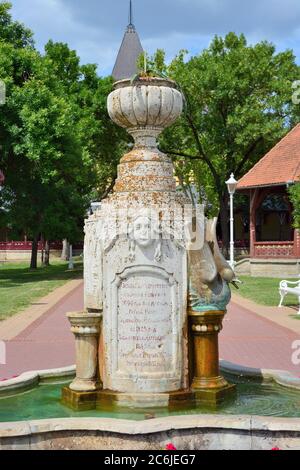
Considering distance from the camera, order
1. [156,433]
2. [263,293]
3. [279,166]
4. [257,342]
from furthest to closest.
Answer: [279,166] → [263,293] → [257,342] → [156,433]

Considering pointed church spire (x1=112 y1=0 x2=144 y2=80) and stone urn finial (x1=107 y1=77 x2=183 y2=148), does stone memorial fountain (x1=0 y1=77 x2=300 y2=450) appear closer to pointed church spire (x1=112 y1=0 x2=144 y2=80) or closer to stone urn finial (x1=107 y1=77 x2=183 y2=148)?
stone urn finial (x1=107 y1=77 x2=183 y2=148)

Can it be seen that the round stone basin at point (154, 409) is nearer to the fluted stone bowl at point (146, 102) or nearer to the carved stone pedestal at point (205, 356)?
the carved stone pedestal at point (205, 356)

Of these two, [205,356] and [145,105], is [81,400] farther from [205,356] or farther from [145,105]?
[145,105]

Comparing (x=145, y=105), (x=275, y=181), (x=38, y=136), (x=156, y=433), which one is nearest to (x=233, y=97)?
(x=275, y=181)

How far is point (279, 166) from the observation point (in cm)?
3516

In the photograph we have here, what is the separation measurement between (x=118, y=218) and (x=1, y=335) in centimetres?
822

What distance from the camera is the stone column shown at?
20.5 ft

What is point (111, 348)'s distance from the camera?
20.4 feet

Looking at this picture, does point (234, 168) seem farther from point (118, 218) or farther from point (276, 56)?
point (118, 218)

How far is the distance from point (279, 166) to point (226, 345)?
2470 centimetres

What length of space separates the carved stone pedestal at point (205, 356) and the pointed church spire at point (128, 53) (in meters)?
67.1

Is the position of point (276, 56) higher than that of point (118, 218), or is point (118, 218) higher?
point (276, 56)

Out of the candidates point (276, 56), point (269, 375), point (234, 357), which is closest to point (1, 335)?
point (234, 357)

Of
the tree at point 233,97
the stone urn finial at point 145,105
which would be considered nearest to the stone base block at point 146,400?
the stone urn finial at point 145,105
